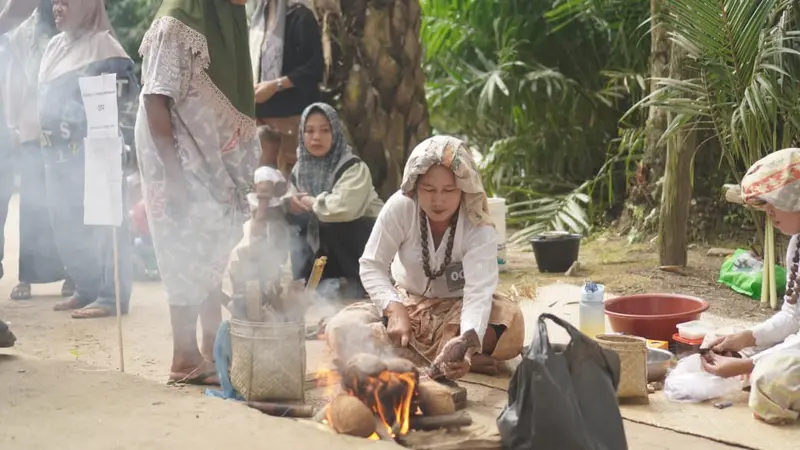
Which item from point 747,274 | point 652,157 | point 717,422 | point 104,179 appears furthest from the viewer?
point 652,157

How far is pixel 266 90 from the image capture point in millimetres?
7059

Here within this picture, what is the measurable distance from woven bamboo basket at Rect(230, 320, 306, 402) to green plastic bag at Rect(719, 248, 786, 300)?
360cm

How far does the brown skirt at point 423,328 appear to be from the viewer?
4723 mm

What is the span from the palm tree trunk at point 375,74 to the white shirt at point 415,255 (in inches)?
117

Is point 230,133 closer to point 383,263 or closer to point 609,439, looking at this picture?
point 383,263

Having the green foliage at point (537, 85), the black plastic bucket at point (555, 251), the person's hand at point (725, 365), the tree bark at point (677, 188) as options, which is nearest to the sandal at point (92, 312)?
the black plastic bucket at point (555, 251)

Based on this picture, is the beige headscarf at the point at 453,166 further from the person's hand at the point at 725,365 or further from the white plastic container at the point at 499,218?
the white plastic container at the point at 499,218

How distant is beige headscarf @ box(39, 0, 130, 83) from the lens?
588 centimetres

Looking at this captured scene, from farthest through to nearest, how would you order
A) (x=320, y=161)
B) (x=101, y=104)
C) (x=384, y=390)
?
(x=320, y=161)
(x=101, y=104)
(x=384, y=390)

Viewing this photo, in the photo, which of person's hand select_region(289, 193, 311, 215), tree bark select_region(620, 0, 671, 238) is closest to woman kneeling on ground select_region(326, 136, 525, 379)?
person's hand select_region(289, 193, 311, 215)

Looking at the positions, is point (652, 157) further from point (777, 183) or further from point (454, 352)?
point (454, 352)

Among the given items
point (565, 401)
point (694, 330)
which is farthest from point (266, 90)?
point (565, 401)

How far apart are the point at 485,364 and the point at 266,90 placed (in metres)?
3.09

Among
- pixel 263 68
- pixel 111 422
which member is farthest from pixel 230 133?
pixel 263 68
